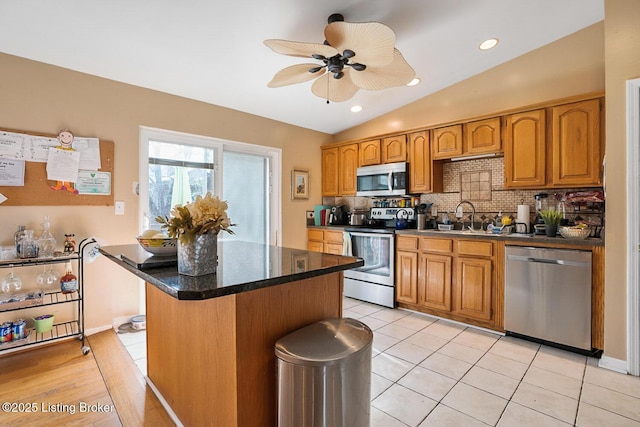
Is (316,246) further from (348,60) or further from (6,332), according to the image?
(6,332)

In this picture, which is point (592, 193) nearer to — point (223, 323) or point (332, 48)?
point (332, 48)

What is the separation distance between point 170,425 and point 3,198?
88.0 inches

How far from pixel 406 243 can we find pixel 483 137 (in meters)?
1.41


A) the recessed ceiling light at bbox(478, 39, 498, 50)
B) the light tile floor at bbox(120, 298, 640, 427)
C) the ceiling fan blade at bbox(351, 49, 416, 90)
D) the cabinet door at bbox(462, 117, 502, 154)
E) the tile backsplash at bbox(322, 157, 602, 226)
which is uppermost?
the recessed ceiling light at bbox(478, 39, 498, 50)

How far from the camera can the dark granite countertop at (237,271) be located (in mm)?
1058

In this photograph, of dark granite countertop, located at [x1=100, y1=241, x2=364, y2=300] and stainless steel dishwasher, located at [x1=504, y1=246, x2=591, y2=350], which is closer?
dark granite countertop, located at [x1=100, y1=241, x2=364, y2=300]

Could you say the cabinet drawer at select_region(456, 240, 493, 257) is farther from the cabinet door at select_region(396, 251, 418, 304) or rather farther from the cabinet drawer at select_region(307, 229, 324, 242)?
the cabinet drawer at select_region(307, 229, 324, 242)

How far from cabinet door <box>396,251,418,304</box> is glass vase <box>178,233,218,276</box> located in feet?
8.98

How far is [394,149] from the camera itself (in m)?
4.02

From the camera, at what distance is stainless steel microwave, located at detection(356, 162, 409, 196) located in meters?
3.88

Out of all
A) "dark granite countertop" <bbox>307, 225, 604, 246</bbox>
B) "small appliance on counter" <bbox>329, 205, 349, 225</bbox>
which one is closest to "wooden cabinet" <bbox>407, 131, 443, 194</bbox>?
"dark granite countertop" <bbox>307, 225, 604, 246</bbox>

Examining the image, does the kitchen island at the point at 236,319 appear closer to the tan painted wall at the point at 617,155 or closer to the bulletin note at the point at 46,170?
the bulletin note at the point at 46,170

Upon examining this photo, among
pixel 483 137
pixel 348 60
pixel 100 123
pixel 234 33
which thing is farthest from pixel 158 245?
pixel 483 137

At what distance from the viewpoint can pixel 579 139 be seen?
2.69m
